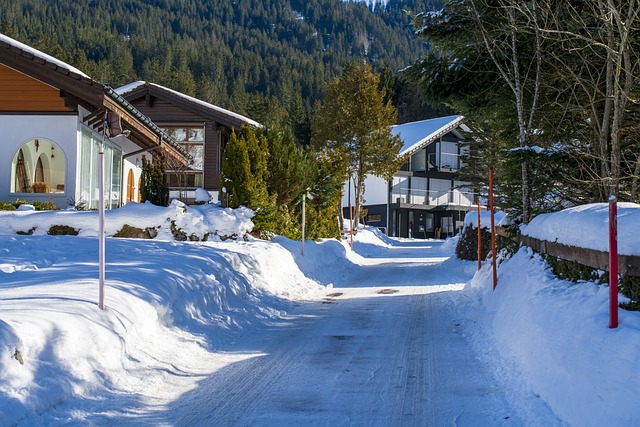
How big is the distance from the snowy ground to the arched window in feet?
19.6

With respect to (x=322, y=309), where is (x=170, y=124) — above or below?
above

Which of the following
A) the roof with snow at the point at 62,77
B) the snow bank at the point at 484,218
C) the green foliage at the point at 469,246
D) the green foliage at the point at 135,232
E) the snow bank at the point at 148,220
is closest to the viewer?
the snow bank at the point at 148,220

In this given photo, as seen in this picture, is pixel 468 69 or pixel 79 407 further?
pixel 468 69

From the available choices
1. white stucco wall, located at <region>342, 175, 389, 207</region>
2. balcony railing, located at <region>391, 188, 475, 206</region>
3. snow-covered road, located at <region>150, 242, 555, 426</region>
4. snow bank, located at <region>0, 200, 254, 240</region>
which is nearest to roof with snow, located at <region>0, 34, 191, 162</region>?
snow bank, located at <region>0, 200, 254, 240</region>

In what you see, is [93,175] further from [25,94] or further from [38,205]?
[38,205]

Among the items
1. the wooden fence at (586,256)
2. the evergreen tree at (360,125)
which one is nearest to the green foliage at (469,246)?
the wooden fence at (586,256)

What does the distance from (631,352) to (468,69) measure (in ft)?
30.1

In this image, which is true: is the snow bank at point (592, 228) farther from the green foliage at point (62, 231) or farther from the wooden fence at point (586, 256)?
the green foliage at point (62, 231)

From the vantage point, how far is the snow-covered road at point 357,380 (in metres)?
4.95

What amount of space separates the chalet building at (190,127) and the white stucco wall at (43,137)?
1516 centimetres

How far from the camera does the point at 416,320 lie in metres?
9.80

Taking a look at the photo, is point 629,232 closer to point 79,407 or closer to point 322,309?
point 79,407

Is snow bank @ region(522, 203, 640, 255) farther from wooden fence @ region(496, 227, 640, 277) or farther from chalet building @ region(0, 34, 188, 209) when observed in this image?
chalet building @ region(0, 34, 188, 209)

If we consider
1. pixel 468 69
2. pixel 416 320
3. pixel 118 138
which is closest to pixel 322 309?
pixel 416 320
